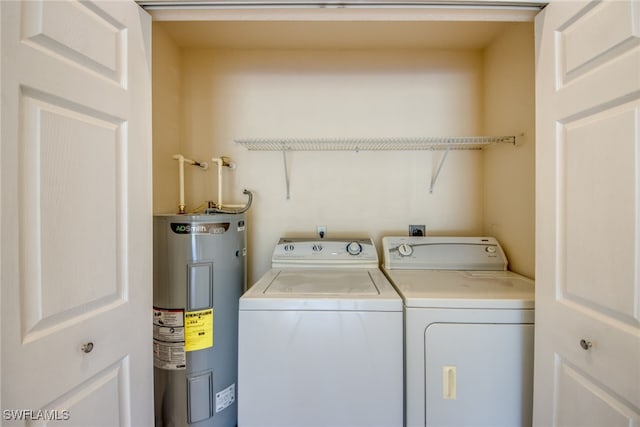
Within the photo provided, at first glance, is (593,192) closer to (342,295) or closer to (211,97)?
(342,295)

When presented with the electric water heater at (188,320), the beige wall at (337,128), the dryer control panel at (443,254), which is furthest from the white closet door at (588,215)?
the electric water heater at (188,320)

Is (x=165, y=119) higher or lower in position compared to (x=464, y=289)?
higher

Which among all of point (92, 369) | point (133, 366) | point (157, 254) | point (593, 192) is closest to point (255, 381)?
point (133, 366)

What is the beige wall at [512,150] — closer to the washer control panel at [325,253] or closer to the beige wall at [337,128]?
the beige wall at [337,128]

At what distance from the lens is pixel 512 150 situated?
1646 mm

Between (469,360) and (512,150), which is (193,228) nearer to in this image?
(469,360)

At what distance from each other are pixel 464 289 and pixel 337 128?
1.39m

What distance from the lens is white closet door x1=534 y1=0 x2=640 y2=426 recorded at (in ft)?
2.24

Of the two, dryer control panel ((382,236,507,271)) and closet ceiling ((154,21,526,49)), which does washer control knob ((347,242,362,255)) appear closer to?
dryer control panel ((382,236,507,271))

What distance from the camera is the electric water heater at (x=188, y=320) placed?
4.26 ft

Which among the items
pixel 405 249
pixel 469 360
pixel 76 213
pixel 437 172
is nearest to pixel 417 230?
pixel 405 249

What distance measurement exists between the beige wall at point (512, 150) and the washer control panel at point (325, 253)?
894mm

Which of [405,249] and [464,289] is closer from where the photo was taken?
[464,289]

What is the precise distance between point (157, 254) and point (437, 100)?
2155mm
